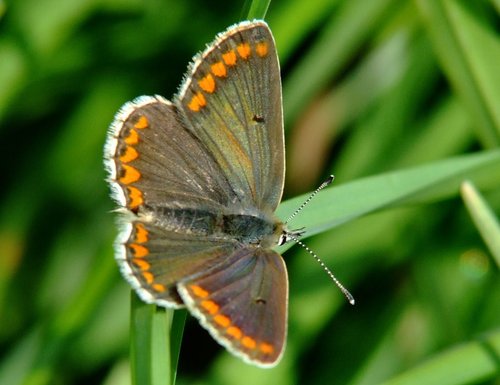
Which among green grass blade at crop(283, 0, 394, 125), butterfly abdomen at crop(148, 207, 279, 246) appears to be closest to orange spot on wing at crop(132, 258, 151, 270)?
butterfly abdomen at crop(148, 207, 279, 246)

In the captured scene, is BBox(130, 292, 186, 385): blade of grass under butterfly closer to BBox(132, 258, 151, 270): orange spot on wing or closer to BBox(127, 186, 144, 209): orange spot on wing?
BBox(132, 258, 151, 270): orange spot on wing

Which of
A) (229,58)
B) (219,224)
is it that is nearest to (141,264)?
(219,224)

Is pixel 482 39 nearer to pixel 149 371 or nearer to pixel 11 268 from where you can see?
pixel 149 371

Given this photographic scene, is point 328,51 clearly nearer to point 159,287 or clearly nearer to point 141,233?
point 141,233

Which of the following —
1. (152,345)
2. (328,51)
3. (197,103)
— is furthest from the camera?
(328,51)

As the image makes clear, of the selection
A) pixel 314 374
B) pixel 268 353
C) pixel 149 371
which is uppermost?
pixel 149 371

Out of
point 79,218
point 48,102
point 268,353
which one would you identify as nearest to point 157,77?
point 48,102

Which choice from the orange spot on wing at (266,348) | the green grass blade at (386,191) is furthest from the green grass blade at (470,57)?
the orange spot on wing at (266,348)

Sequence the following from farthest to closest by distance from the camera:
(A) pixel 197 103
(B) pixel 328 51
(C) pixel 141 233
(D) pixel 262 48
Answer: (B) pixel 328 51, (A) pixel 197 103, (D) pixel 262 48, (C) pixel 141 233
